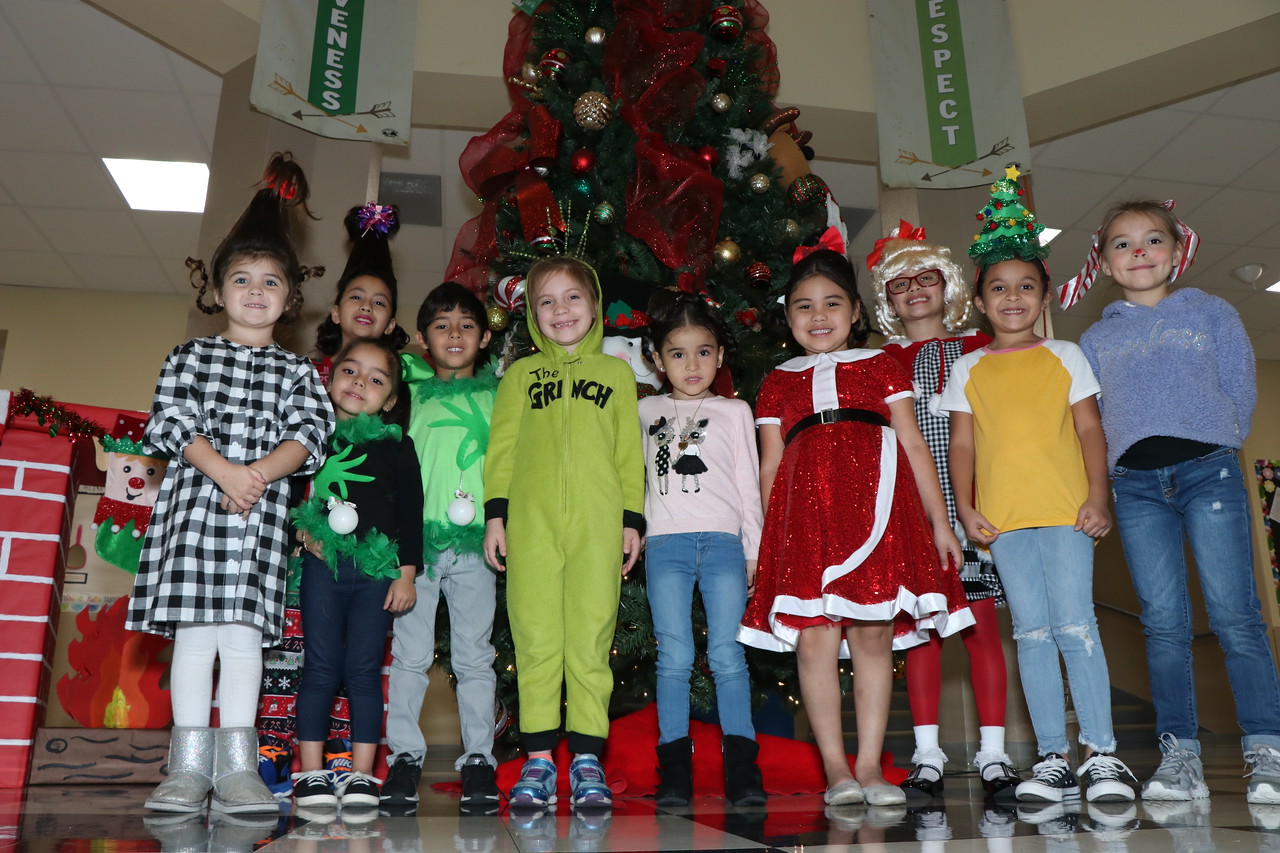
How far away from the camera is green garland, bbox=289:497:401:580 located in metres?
2.51

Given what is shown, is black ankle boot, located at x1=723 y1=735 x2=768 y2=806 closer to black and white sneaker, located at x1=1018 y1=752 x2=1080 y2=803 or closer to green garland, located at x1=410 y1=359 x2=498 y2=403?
black and white sneaker, located at x1=1018 y1=752 x2=1080 y2=803

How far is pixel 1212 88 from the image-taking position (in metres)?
4.90

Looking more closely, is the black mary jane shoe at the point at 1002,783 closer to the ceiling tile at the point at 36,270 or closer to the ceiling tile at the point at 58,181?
the ceiling tile at the point at 58,181

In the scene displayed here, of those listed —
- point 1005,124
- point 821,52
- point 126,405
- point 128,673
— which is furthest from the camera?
point 126,405

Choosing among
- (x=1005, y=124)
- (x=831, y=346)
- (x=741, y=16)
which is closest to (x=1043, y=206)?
(x=1005, y=124)

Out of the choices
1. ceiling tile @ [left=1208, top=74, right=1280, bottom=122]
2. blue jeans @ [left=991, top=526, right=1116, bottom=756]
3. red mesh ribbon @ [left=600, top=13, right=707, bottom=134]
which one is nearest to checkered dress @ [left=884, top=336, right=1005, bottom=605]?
blue jeans @ [left=991, top=526, right=1116, bottom=756]

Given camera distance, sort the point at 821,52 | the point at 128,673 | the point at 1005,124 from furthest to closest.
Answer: the point at 821,52 → the point at 1005,124 → the point at 128,673

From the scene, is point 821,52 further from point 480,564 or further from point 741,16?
point 480,564

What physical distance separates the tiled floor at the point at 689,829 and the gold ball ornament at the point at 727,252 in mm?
1784

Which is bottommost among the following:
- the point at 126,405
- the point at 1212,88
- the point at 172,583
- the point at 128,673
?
the point at 128,673

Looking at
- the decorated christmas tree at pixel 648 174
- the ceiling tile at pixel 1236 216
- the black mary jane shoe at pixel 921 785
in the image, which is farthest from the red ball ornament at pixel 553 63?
the ceiling tile at pixel 1236 216

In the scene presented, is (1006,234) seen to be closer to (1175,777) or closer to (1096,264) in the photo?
(1096,264)

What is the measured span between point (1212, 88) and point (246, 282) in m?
4.81

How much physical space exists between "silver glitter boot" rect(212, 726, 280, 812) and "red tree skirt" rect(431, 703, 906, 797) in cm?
80
